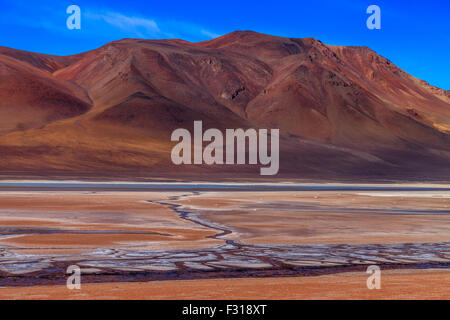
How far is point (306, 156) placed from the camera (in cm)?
10375

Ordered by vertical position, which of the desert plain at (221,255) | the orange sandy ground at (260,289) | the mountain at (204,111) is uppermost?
the mountain at (204,111)

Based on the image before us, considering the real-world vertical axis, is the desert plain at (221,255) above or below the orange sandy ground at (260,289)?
above

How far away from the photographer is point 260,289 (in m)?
9.01

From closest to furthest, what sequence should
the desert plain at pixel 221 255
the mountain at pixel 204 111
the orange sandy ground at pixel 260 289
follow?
the orange sandy ground at pixel 260 289
the desert plain at pixel 221 255
the mountain at pixel 204 111

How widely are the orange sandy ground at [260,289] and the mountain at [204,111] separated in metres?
63.5

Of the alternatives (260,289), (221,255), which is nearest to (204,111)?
(221,255)

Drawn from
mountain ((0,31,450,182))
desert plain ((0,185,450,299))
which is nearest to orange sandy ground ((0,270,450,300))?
desert plain ((0,185,450,299))

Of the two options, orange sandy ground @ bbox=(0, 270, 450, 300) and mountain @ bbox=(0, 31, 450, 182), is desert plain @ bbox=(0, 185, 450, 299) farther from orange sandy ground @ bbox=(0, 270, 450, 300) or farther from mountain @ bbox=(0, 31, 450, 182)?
mountain @ bbox=(0, 31, 450, 182)

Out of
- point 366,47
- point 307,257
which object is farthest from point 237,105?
point 307,257

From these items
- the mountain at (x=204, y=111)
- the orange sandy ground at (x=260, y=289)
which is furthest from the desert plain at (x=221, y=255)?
the mountain at (x=204, y=111)

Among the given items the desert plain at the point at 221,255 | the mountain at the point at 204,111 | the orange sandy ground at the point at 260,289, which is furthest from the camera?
the mountain at the point at 204,111

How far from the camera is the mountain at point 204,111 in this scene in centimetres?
9006

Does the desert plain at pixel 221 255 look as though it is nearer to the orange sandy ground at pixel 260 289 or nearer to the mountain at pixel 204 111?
the orange sandy ground at pixel 260 289
